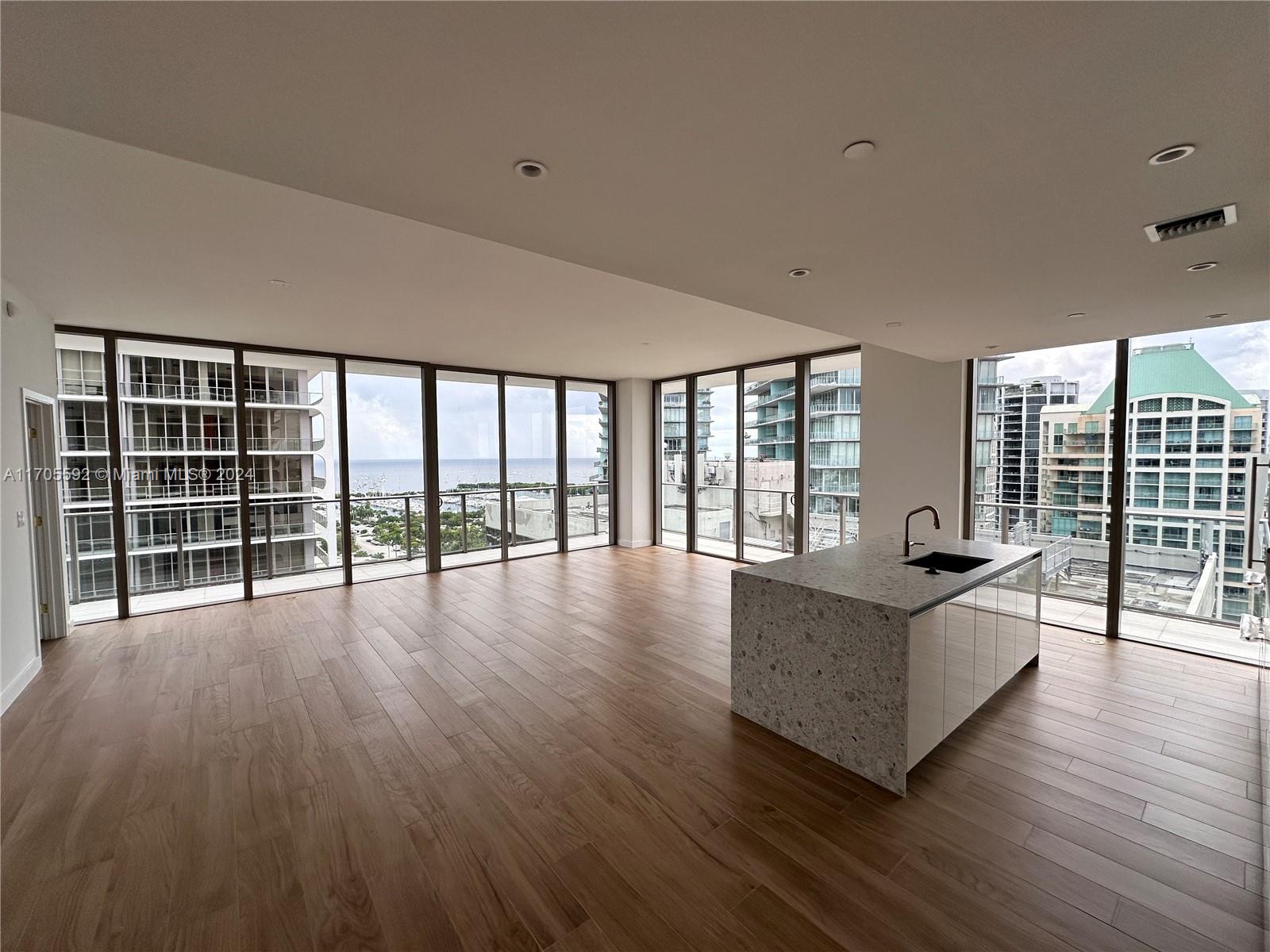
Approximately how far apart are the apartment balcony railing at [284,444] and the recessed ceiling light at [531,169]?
18.3ft

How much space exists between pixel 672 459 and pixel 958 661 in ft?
19.4

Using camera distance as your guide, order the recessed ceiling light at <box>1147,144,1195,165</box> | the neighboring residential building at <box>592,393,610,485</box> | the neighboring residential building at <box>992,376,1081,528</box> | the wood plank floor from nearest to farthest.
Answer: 1. the recessed ceiling light at <box>1147,144,1195,165</box>
2. the wood plank floor
3. the neighboring residential building at <box>992,376,1081,528</box>
4. the neighboring residential building at <box>592,393,610,485</box>

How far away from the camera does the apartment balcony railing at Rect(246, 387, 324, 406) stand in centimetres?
563

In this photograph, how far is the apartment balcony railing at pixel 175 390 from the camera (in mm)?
5047

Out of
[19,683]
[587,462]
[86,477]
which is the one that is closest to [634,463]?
[587,462]

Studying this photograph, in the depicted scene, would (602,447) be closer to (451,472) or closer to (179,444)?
(451,472)

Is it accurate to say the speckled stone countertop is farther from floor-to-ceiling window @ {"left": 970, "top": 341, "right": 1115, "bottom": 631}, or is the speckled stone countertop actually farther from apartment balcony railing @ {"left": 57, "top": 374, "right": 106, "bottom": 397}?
apartment balcony railing @ {"left": 57, "top": 374, "right": 106, "bottom": 397}

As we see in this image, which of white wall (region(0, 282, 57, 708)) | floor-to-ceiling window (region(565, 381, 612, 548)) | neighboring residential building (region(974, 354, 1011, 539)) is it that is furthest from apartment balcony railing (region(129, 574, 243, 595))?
neighboring residential building (region(974, 354, 1011, 539))

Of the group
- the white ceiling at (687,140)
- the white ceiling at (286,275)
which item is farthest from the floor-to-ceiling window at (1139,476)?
the white ceiling at (286,275)

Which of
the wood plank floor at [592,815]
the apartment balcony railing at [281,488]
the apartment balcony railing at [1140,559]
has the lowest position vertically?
the wood plank floor at [592,815]

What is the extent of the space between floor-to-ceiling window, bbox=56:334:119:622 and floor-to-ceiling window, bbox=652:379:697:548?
6.65 metres

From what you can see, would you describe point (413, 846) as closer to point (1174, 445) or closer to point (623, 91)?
point (623, 91)

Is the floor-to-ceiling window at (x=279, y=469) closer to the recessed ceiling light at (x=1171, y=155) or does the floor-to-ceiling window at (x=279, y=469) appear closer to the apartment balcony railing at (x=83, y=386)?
the apartment balcony railing at (x=83, y=386)

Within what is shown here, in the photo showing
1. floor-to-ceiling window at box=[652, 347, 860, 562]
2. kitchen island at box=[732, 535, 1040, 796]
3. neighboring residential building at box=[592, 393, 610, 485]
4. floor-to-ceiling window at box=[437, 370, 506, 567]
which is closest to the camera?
kitchen island at box=[732, 535, 1040, 796]
